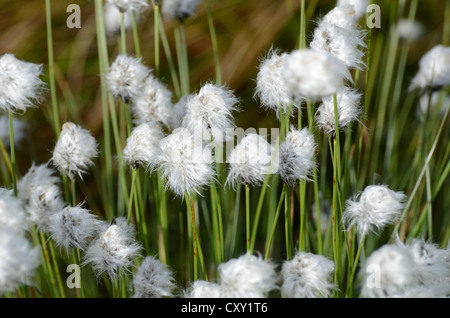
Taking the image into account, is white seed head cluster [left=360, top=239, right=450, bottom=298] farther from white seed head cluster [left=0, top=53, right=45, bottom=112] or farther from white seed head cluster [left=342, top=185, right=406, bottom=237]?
white seed head cluster [left=0, top=53, right=45, bottom=112]

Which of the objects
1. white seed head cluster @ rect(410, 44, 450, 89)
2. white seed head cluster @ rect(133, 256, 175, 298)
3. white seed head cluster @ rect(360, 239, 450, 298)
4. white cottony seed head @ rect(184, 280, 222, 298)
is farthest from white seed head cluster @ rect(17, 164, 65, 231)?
white seed head cluster @ rect(410, 44, 450, 89)

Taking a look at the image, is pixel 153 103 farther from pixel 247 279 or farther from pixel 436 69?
pixel 436 69

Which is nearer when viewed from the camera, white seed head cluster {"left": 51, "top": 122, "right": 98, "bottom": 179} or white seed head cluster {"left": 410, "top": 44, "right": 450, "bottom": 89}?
white seed head cluster {"left": 51, "top": 122, "right": 98, "bottom": 179}

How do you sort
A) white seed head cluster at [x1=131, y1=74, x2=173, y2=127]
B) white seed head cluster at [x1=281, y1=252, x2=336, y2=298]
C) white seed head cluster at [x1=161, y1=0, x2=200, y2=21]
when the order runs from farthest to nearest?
1. white seed head cluster at [x1=161, y1=0, x2=200, y2=21]
2. white seed head cluster at [x1=131, y1=74, x2=173, y2=127]
3. white seed head cluster at [x1=281, y1=252, x2=336, y2=298]

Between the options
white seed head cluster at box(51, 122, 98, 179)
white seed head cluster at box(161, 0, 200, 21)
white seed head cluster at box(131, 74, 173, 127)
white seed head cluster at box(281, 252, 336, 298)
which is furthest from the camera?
white seed head cluster at box(161, 0, 200, 21)

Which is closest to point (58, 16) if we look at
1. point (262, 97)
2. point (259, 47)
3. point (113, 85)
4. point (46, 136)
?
point (46, 136)

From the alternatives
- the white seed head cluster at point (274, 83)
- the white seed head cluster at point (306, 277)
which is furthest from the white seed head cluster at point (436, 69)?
the white seed head cluster at point (306, 277)

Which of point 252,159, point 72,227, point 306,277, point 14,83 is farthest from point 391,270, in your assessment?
point 14,83
